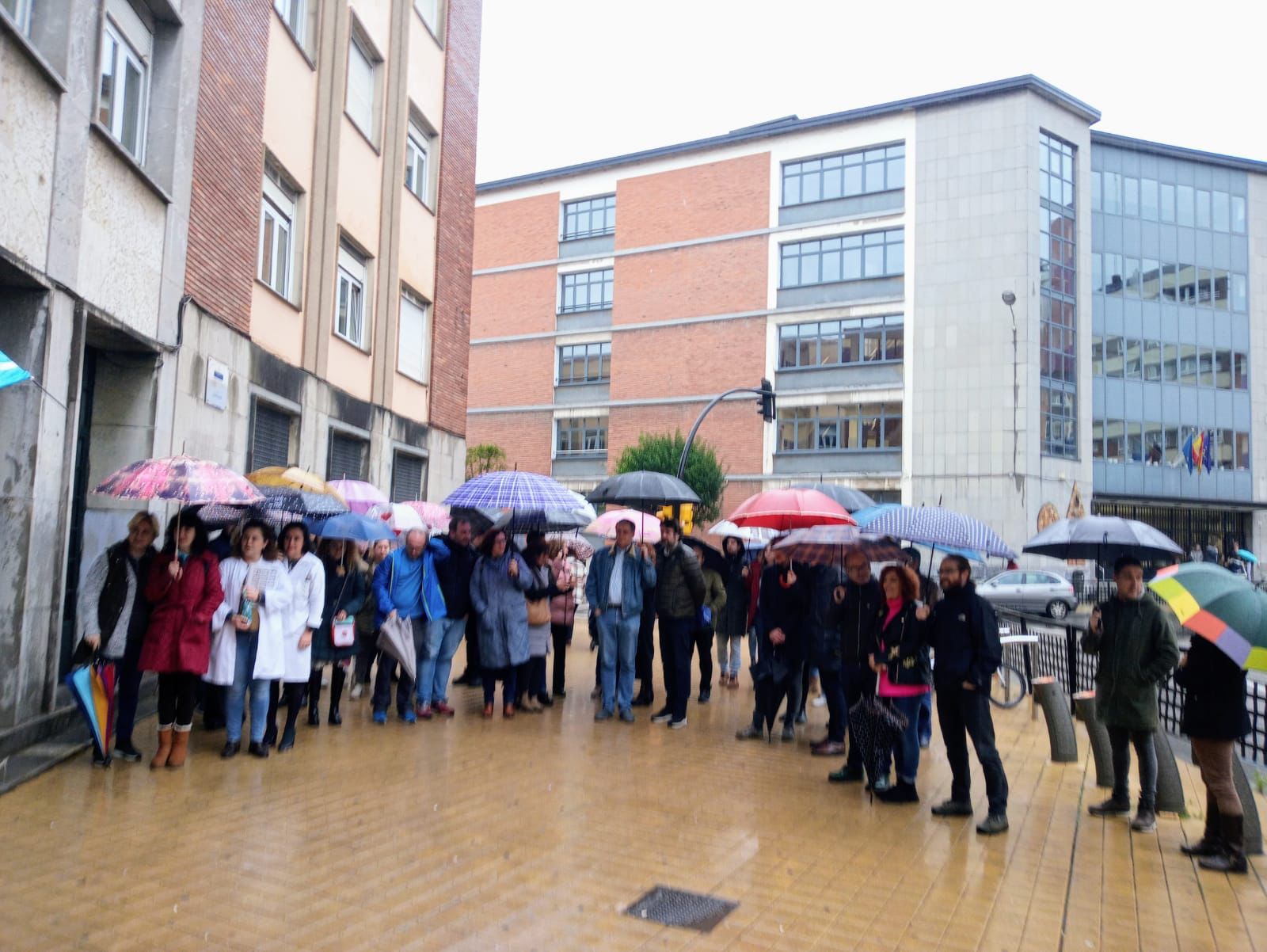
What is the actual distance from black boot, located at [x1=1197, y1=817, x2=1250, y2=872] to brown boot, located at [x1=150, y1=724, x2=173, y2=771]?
6.56 metres

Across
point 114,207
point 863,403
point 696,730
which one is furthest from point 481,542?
point 863,403

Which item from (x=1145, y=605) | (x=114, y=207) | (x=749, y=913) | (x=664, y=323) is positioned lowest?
(x=749, y=913)

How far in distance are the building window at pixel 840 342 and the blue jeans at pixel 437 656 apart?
30.6 metres

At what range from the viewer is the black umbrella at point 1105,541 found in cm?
691

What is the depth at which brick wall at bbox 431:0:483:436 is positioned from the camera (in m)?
19.2

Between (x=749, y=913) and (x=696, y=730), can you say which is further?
(x=696, y=730)

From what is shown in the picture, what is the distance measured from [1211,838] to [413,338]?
14946mm

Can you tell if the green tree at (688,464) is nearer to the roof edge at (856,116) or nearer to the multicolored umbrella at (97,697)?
the roof edge at (856,116)

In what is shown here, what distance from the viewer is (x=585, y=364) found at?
45.0m

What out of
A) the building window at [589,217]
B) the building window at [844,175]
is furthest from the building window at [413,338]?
the building window at [589,217]

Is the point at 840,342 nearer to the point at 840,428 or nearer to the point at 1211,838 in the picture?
the point at 840,428

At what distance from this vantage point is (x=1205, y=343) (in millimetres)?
43875

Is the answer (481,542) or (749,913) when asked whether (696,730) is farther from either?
(749,913)

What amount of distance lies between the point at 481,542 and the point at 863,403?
99.3ft
